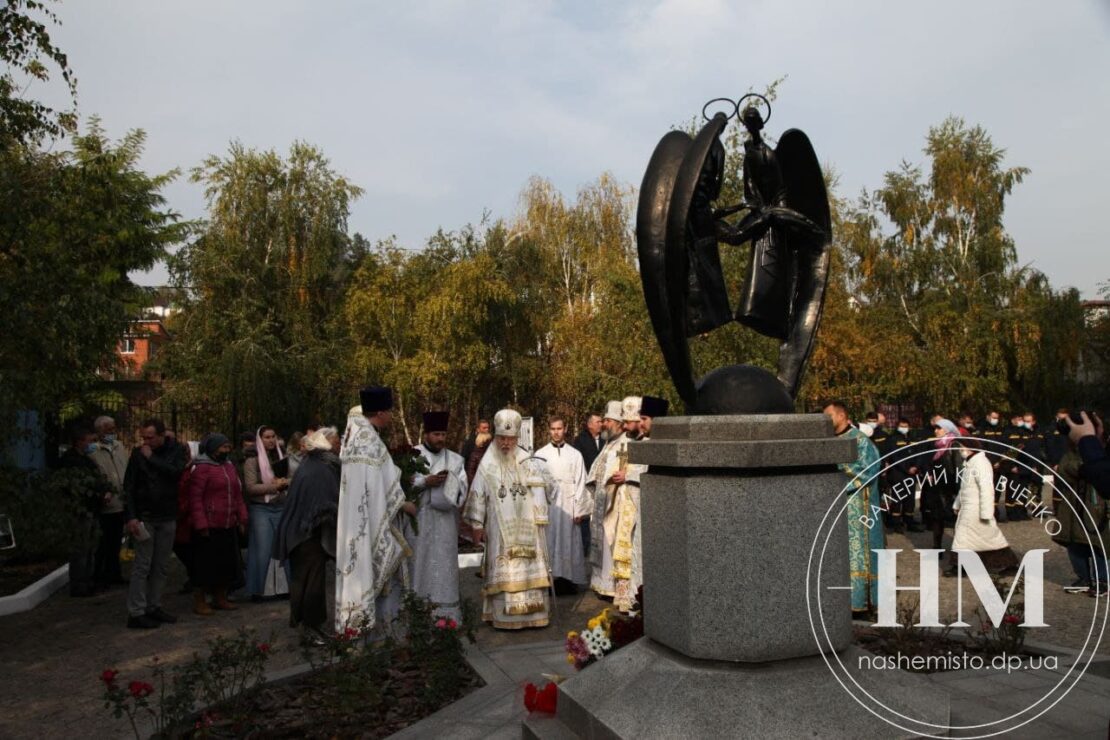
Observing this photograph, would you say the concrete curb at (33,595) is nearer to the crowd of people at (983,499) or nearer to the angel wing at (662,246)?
the angel wing at (662,246)

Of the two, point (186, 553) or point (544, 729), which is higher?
point (544, 729)

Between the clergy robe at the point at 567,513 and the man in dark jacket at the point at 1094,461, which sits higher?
the man in dark jacket at the point at 1094,461

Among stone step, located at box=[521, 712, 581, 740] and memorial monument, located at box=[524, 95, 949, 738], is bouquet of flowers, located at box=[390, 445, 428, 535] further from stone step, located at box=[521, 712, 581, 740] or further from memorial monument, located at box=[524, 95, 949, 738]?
memorial monument, located at box=[524, 95, 949, 738]

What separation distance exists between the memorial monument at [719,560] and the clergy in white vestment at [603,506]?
5109mm

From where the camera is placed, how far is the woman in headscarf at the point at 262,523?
32.5ft

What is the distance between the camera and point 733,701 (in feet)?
12.3

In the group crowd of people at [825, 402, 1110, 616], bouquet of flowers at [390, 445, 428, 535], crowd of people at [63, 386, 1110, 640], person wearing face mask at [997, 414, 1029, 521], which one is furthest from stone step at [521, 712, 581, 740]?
person wearing face mask at [997, 414, 1029, 521]

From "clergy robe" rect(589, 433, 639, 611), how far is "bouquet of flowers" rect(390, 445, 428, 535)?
2244 mm

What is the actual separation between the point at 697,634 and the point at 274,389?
79.6 ft

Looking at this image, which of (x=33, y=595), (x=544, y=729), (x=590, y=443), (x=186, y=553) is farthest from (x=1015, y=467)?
(x=33, y=595)

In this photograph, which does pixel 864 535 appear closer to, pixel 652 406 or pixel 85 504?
pixel 652 406

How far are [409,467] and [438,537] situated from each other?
32.6 inches

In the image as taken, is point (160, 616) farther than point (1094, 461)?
Yes

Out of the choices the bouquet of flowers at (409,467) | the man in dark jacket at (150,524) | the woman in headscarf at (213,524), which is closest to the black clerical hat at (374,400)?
the bouquet of flowers at (409,467)
